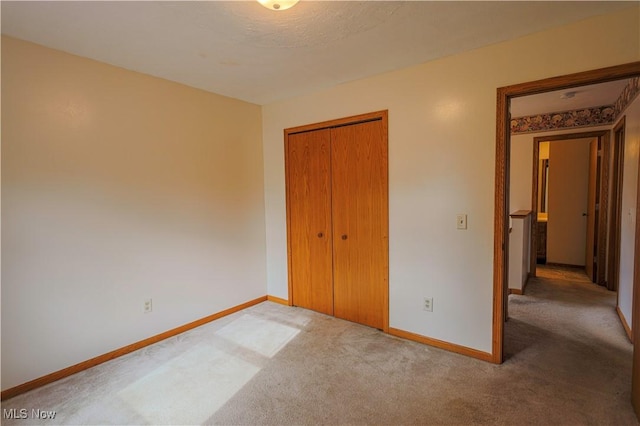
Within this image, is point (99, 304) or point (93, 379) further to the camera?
point (99, 304)

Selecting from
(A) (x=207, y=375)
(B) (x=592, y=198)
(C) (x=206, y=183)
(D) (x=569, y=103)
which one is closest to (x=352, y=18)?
(C) (x=206, y=183)

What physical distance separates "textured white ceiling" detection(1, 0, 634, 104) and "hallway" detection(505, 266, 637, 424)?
2333 mm

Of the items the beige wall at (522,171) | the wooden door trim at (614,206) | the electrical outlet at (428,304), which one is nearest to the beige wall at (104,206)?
the electrical outlet at (428,304)

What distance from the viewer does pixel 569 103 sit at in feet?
13.0

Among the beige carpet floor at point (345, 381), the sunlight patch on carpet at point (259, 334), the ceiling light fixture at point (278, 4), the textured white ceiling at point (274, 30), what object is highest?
the textured white ceiling at point (274, 30)

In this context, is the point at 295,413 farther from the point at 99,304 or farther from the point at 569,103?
the point at 569,103

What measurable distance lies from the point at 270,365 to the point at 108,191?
6.04 feet

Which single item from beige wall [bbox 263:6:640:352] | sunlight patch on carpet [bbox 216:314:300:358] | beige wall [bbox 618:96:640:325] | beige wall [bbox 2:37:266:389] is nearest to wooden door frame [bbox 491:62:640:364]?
beige wall [bbox 263:6:640:352]

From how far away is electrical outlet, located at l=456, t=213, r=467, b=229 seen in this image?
245 centimetres

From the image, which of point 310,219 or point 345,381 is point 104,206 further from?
point 345,381

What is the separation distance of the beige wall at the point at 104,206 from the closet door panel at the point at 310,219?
0.62m

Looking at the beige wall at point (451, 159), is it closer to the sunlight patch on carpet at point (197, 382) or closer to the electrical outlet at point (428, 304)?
the electrical outlet at point (428, 304)

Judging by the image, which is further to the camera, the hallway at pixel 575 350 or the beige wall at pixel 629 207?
the beige wall at pixel 629 207

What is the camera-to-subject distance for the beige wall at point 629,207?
109 inches
